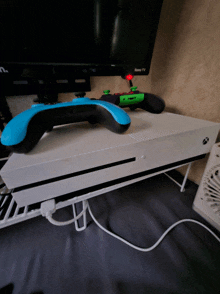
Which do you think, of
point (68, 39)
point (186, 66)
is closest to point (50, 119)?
point (68, 39)

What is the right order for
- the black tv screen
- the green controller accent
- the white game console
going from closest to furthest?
the white game console, the black tv screen, the green controller accent

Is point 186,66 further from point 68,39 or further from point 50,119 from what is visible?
point 50,119

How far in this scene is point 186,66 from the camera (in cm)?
59

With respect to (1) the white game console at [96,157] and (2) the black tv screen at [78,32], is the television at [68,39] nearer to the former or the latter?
(2) the black tv screen at [78,32]

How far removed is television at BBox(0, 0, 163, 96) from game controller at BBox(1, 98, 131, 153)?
193mm

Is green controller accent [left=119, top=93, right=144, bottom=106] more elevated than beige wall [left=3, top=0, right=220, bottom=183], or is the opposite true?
beige wall [left=3, top=0, right=220, bottom=183]

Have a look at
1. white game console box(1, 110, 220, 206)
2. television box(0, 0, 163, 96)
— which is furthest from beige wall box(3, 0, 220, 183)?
white game console box(1, 110, 220, 206)

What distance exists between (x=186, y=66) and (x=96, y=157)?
0.67 meters

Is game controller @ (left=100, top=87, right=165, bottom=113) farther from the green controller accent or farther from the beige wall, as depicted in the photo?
the beige wall

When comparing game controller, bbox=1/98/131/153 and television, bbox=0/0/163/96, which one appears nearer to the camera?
game controller, bbox=1/98/131/153

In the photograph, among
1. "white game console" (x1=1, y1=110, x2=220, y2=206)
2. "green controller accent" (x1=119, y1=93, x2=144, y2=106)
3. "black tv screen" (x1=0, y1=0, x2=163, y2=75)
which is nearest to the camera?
"white game console" (x1=1, y1=110, x2=220, y2=206)

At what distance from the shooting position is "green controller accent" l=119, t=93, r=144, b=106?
0.48m

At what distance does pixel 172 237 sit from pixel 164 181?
33 centimetres

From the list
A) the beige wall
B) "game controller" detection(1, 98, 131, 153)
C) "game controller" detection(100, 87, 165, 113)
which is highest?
the beige wall
